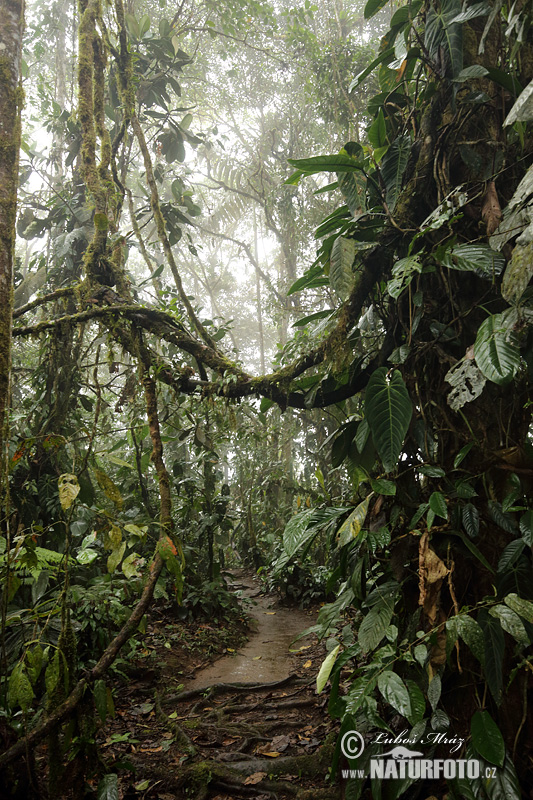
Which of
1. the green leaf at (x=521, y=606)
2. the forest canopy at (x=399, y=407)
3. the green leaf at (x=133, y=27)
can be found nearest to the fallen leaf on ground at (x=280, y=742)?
the forest canopy at (x=399, y=407)

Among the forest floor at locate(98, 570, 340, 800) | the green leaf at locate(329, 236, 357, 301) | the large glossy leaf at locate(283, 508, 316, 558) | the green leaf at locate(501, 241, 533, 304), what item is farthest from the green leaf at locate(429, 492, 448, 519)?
the forest floor at locate(98, 570, 340, 800)

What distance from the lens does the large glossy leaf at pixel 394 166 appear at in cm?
194

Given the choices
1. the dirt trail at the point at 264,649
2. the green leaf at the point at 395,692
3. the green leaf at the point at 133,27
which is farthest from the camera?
the green leaf at the point at 133,27

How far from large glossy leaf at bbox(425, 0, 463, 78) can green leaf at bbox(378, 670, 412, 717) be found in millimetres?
2028

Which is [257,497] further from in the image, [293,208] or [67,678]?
[67,678]

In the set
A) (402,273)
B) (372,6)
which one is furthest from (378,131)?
(402,273)

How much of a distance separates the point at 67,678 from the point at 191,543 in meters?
3.66

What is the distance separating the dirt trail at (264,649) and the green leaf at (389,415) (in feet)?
5.13

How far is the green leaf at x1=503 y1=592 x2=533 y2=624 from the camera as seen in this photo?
133 centimetres

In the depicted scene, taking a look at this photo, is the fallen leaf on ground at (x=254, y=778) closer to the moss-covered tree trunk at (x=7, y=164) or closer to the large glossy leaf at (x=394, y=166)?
the moss-covered tree trunk at (x=7, y=164)

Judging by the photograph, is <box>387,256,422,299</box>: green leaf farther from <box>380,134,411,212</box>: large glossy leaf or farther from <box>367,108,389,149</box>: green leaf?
<box>367,108,389,149</box>: green leaf

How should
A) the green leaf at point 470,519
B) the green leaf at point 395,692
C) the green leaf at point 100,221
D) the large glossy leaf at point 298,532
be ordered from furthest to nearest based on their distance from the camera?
1. the green leaf at point 100,221
2. the large glossy leaf at point 298,532
3. the green leaf at point 470,519
4. the green leaf at point 395,692

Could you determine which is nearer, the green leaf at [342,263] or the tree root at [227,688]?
the green leaf at [342,263]

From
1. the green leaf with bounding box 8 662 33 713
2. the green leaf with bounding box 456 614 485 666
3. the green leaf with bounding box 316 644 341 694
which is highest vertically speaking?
the green leaf with bounding box 456 614 485 666
